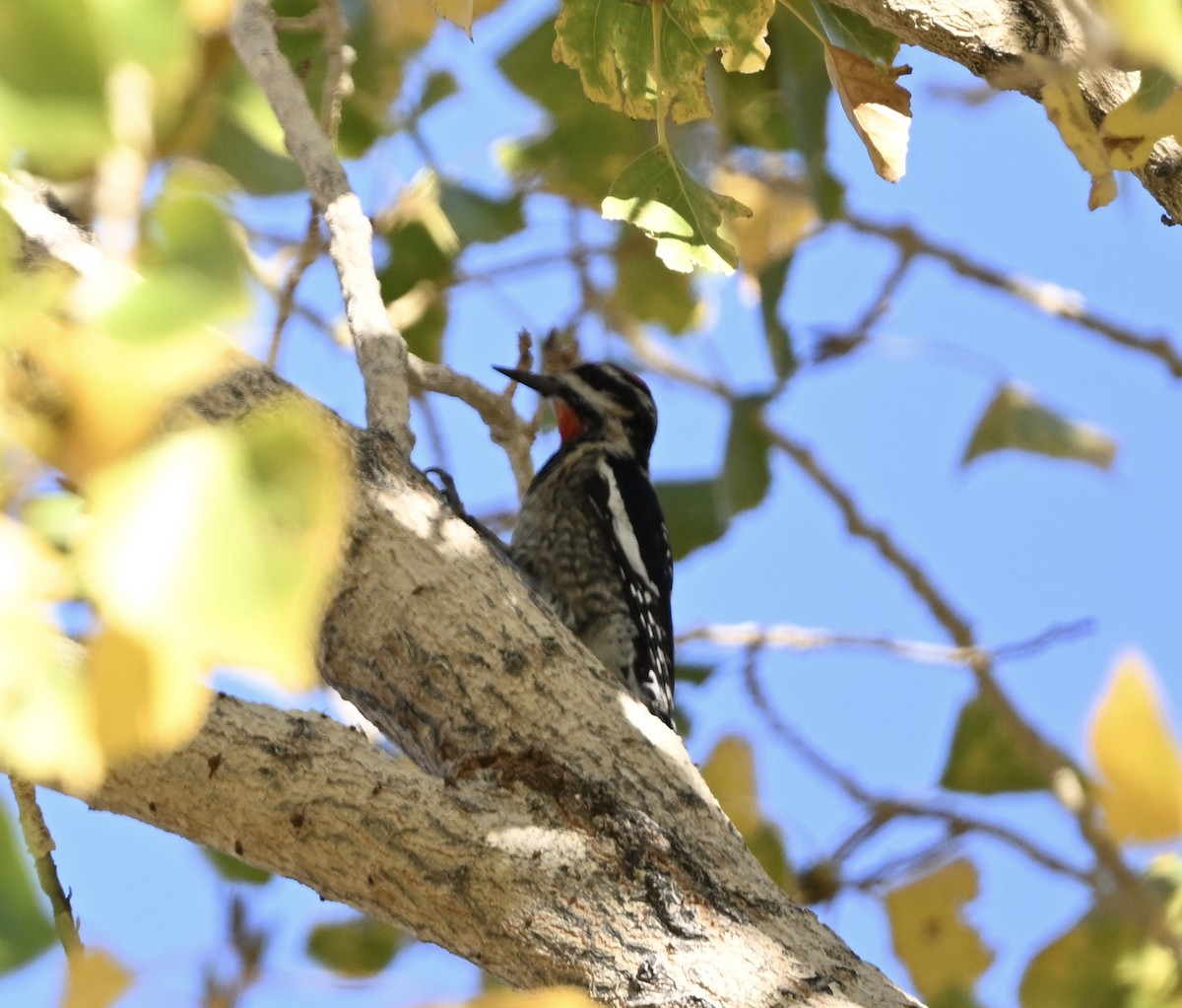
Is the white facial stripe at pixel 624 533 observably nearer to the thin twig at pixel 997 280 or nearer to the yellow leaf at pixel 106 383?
the thin twig at pixel 997 280

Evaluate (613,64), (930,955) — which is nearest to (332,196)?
(613,64)

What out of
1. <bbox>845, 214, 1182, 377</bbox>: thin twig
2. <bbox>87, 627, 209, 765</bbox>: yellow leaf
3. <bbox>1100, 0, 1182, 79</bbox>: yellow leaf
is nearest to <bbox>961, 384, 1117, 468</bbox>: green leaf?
<bbox>845, 214, 1182, 377</bbox>: thin twig

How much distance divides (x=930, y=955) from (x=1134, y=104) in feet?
5.65

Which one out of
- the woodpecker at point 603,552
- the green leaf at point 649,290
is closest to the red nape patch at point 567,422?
the woodpecker at point 603,552

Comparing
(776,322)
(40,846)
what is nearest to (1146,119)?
(40,846)

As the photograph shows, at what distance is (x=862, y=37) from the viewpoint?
6.05 feet

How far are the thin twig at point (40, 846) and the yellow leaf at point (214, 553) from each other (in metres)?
0.96

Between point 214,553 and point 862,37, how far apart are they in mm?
1604

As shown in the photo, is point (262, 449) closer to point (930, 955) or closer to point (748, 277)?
point (930, 955)

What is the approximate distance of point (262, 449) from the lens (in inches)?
20.1

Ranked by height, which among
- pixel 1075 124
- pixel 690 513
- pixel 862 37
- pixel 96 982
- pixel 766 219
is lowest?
pixel 96 982

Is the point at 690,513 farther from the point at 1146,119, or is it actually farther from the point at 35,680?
the point at 35,680

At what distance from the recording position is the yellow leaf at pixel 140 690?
47cm

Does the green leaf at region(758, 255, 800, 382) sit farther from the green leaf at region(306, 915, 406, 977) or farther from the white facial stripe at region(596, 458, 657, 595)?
the green leaf at region(306, 915, 406, 977)
